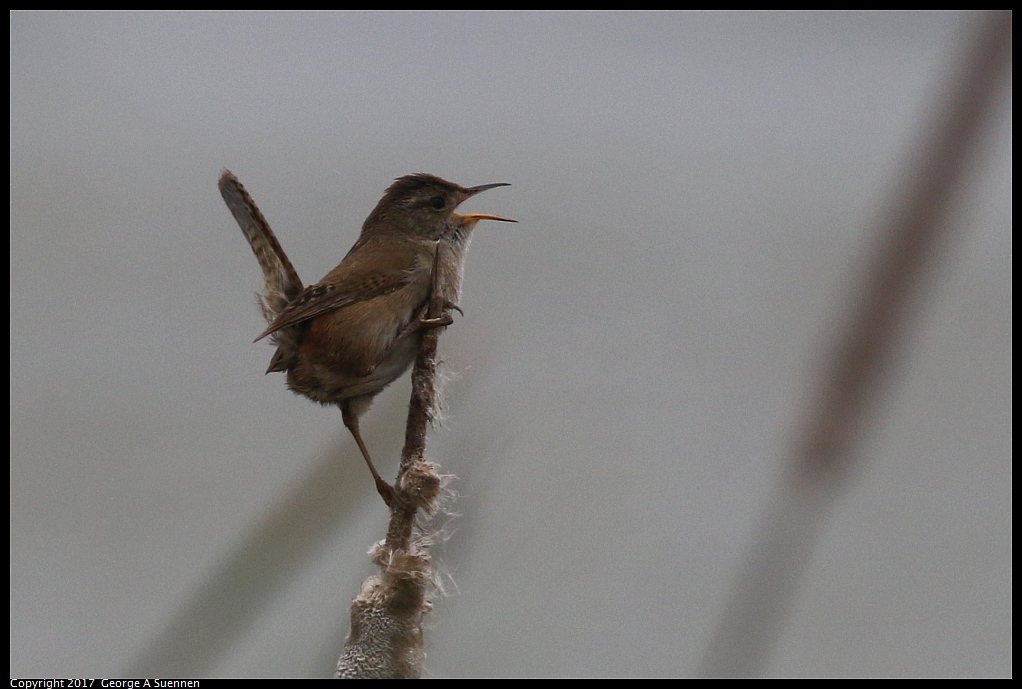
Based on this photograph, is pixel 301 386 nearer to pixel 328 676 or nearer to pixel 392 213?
pixel 392 213

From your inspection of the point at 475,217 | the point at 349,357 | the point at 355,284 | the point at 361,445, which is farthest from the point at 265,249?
the point at 361,445

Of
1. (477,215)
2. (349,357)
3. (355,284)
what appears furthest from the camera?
(477,215)

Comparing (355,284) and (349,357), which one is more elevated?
(355,284)

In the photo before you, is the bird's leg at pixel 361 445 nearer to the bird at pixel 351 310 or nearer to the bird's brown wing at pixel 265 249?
the bird at pixel 351 310

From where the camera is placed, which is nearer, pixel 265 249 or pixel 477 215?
pixel 265 249

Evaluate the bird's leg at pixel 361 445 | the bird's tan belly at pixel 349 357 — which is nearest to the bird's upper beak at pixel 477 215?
the bird's tan belly at pixel 349 357

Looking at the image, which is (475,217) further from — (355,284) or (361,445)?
(361,445)

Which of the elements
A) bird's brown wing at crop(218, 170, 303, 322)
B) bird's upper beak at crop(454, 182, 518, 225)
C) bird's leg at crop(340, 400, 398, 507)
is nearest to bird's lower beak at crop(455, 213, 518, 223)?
bird's upper beak at crop(454, 182, 518, 225)

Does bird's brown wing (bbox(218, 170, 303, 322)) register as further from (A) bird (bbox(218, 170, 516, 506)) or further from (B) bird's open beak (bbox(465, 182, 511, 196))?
(B) bird's open beak (bbox(465, 182, 511, 196))
